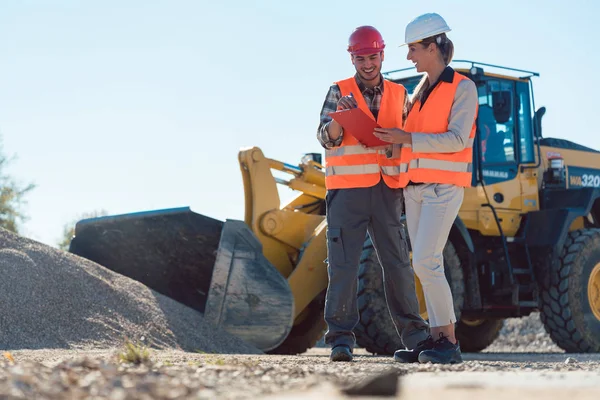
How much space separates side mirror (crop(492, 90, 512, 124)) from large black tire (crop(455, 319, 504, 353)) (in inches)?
A: 110

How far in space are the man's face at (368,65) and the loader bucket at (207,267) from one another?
2.82 meters

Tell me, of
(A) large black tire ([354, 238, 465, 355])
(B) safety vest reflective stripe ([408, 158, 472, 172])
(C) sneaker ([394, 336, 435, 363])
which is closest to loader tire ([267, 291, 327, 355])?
(A) large black tire ([354, 238, 465, 355])

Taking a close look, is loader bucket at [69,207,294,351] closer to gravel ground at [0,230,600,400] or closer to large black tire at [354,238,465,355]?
gravel ground at [0,230,600,400]

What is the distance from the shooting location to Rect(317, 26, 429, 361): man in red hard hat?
5898 mm

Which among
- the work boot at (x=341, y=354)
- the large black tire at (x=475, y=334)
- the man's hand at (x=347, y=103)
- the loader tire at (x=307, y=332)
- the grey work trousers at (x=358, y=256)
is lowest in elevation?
the large black tire at (x=475, y=334)

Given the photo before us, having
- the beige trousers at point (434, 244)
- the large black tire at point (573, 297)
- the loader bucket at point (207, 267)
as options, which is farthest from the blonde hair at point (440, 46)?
the large black tire at point (573, 297)

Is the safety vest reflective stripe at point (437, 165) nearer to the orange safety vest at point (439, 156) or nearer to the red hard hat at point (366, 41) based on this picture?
the orange safety vest at point (439, 156)

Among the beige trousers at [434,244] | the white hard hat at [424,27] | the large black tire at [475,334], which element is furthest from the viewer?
the large black tire at [475,334]

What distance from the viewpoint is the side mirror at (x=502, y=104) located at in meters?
9.06

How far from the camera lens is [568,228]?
9.88m

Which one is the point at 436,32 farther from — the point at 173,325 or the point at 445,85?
the point at 173,325

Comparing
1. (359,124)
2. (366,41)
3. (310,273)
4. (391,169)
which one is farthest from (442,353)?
(310,273)

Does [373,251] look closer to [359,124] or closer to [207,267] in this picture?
[207,267]

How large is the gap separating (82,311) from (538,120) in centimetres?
521
